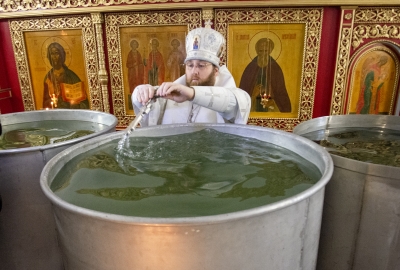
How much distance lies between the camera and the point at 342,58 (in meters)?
4.39

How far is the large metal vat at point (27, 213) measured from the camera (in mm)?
1112

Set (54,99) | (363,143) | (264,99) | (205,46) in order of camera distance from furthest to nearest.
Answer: (54,99)
(264,99)
(205,46)
(363,143)

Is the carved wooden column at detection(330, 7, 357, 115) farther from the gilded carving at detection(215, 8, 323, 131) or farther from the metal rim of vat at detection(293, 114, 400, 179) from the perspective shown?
the metal rim of vat at detection(293, 114, 400, 179)

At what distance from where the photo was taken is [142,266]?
605 mm

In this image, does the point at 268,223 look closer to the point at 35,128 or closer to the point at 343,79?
the point at 35,128

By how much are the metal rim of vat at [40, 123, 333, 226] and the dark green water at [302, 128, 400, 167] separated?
0.85 ft

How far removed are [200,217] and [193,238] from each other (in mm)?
47

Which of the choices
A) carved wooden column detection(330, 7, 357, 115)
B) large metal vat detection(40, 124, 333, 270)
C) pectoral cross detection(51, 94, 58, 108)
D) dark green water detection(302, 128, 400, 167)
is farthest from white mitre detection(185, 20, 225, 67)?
pectoral cross detection(51, 94, 58, 108)

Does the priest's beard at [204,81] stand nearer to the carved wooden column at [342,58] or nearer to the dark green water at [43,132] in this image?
the dark green water at [43,132]

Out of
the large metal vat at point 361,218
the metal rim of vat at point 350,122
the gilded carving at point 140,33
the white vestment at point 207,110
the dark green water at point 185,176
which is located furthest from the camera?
the gilded carving at point 140,33

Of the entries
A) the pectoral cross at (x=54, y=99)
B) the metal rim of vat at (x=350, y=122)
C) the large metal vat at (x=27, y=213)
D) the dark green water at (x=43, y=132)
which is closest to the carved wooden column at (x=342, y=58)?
the metal rim of vat at (x=350, y=122)

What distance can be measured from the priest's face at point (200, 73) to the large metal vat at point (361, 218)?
1.07 meters

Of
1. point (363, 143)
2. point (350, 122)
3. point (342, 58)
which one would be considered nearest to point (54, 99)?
point (342, 58)

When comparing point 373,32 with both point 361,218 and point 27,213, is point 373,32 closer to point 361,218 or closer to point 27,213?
point 361,218
